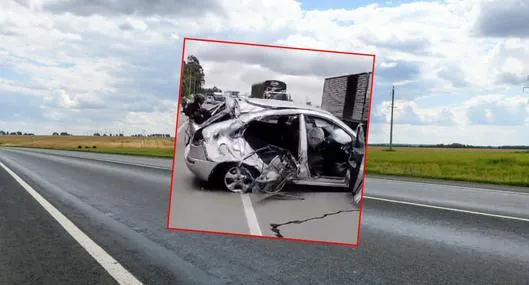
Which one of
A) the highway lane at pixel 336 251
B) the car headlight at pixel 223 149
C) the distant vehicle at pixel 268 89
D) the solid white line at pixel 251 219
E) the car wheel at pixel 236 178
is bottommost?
the highway lane at pixel 336 251

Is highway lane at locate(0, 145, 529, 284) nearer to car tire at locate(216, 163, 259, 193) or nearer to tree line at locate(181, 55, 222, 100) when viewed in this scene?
car tire at locate(216, 163, 259, 193)

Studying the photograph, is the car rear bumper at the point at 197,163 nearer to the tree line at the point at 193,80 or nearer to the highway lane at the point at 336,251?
the tree line at the point at 193,80

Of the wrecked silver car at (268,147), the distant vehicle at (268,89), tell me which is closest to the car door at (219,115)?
the wrecked silver car at (268,147)

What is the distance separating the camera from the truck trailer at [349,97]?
2611mm

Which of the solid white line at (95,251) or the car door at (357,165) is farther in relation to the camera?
the solid white line at (95,251)

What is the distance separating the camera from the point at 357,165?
106 inches

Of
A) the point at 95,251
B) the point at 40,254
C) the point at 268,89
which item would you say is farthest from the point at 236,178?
the point at 40,254

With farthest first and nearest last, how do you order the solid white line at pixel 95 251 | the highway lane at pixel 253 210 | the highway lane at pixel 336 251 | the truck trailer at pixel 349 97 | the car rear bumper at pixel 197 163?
1. the highway lane at pixel 336 251
2. the solid white line at pixel 95 251
3. the car rear bumper at pixel 197 163
4. the highway lane at pixel 253 210
5. the truck trailer at pixel 349 97

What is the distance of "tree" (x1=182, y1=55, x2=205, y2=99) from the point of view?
2701 millimetres

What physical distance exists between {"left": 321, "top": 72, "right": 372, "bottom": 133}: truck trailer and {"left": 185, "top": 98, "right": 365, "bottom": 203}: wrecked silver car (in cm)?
5

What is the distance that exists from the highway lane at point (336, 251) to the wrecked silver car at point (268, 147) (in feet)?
9.16

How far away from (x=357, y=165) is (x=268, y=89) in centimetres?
58

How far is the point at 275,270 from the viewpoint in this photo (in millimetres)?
5836

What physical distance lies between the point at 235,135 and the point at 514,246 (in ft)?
19.9
